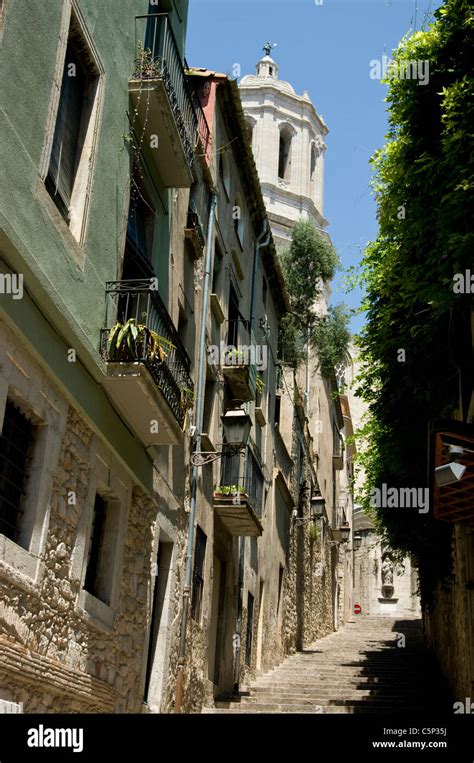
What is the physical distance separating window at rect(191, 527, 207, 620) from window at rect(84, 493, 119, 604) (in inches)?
159

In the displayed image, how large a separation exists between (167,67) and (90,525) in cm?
564

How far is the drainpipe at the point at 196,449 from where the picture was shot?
40.2 feet

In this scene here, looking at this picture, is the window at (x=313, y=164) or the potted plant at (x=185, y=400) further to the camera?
the window at (x=313, y=164)

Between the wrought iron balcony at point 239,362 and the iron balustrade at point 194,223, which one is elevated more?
the iron balustrade at point 194,223

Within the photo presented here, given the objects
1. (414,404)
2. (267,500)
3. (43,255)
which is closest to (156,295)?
(43,255)

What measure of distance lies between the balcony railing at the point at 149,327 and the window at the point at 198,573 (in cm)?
350

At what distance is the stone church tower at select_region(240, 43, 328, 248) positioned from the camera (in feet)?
138

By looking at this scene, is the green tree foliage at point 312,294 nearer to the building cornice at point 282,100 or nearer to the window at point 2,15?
the building cornice at point 282,100

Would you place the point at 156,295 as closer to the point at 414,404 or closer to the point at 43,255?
the point at 43,255

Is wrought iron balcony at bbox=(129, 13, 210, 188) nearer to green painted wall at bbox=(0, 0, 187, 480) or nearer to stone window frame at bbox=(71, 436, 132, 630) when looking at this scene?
green painted wall at bbox=(0, 0, 187, 480)

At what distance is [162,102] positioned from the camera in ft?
34.7

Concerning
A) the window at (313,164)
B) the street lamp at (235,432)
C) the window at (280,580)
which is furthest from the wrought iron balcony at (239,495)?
the window at (313,164)

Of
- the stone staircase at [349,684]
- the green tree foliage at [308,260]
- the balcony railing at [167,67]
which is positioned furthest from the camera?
the green tree foliage at [308,260]

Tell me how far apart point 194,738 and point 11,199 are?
422 centimetres
